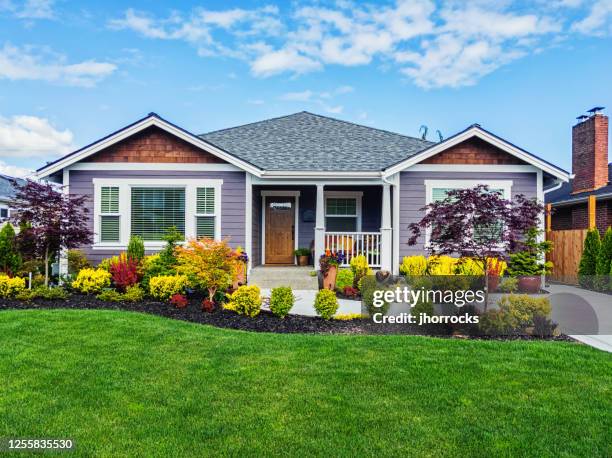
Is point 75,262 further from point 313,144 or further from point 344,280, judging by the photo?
point 313,144

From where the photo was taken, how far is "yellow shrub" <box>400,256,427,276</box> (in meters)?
11.2

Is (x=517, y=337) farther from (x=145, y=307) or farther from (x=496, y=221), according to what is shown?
(x=145, y=307)

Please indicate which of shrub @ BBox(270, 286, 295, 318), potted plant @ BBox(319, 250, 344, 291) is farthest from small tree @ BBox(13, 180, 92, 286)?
potted plant @ BBox(319, 250, 344, 291)

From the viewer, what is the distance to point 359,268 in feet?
35.4

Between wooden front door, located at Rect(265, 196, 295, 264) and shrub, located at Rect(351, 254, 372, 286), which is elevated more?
wooden front door, located at Rect(265, 196, 295, 264)

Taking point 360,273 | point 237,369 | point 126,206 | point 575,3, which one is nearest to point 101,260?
point 126,206

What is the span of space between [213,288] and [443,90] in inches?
556

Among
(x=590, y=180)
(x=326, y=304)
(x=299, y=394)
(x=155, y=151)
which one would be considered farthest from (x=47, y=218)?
(x=590, y=180)

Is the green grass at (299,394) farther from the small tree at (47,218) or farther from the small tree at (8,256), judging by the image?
the small tree at (8,256)

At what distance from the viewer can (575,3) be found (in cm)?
1156

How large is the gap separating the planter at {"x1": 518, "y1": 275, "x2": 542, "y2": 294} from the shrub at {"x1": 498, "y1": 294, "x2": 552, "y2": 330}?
5170 millimetres

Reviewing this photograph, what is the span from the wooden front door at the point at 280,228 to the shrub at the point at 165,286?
5.29 metres

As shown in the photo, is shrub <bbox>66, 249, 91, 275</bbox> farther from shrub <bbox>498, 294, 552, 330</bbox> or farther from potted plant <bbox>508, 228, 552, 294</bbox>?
potted plant <bbox>508, 228, 552, 294</bbox>

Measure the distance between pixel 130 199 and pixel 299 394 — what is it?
29.8 feet
